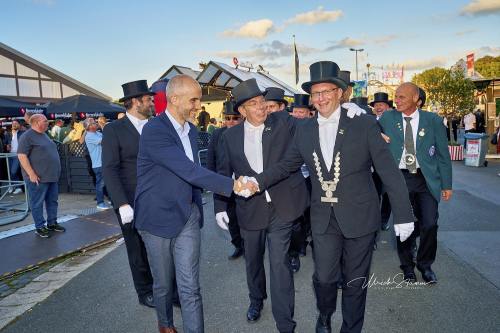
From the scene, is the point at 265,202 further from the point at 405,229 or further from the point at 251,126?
the point at 405,229

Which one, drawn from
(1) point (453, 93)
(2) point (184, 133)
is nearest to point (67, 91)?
(1) point (453, 93)

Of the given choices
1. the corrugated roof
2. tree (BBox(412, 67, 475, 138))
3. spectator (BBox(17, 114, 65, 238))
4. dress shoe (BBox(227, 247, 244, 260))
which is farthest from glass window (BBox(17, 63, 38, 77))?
dress shoe (BBox(227, 247, 244, 260))

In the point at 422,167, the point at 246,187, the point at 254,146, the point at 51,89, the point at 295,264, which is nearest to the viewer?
the point at 246,187

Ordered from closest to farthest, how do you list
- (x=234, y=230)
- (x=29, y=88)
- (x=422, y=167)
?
(x=422, y=167), (x=234, y=230), (x=29, y=88)

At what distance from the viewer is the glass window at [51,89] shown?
1160 inches

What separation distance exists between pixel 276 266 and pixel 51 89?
1225 inches

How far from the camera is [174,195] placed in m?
3.04

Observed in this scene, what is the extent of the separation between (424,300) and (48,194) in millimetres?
6161

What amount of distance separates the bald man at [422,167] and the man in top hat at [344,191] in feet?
5.02

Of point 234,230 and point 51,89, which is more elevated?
point 51,89

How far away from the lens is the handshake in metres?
3.20

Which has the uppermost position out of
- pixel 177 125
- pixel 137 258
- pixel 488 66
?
pixel 488 66

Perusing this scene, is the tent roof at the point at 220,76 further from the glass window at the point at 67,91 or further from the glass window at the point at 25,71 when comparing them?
the glass window at the point at 67,91

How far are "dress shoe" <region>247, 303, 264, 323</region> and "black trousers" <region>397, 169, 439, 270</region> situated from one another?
71.5 inches
